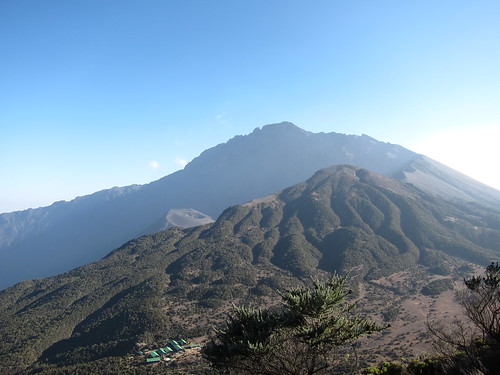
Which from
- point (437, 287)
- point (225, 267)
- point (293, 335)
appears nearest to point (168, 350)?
point (225, 267)

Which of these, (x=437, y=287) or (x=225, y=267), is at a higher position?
(x=225, y=267)

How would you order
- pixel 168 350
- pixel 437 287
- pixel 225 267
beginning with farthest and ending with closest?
1. pixel 225 267
2. pixel 437 287
3. pixel 168 350

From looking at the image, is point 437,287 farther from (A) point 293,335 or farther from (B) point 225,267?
(A) point 293,335

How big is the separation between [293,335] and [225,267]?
10781cm

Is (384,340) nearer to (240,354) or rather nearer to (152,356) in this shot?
(152,356)

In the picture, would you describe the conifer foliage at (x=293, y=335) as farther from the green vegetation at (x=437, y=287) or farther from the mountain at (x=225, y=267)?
→ the green vegetation at (x=437, y=287)

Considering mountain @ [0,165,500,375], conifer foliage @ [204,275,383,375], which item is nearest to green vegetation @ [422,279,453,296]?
mountain @ [0,165,500,375]

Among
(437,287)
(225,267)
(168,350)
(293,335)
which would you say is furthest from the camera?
(225,267)

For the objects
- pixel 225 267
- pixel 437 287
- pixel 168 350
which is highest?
pixel 225 267

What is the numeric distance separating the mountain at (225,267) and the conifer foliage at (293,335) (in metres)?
54.7

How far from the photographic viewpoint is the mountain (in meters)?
78.7

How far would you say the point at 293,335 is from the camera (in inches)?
687

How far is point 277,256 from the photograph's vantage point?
134m

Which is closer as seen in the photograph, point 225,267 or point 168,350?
point 168,350
